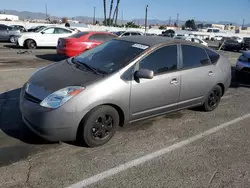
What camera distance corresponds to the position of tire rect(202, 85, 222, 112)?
5.62 m

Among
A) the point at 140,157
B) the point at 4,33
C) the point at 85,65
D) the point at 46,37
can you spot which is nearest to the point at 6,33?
the point at 4,33

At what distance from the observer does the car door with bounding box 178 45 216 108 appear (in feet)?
16.0

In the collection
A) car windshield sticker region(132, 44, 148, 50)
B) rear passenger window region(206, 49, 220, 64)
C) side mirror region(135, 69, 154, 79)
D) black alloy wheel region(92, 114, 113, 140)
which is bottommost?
black alloy wheel region(92, 114, 113, 140)

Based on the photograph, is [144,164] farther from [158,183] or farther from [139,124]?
[139,124]

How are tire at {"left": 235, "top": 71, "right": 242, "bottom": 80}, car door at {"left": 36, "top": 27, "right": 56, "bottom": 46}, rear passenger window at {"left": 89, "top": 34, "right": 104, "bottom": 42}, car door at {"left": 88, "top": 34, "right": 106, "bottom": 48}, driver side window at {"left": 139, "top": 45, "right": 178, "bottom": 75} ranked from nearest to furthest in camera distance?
driver side window at {"left": 139, "top": 45, "right": 178, "bottom": 75}
tire at {"left": 235, "top": 71, "right": 242, "bottom": 80}
car door at {"left": 88, "top": 34, "right": 106, "bottom": 48}
rear passenger window at {"left": 89, "top": 34, "right": 104, "bottom": 42}
car door at {"left": 36, "top": 27, "right": 56, "bottom": 46}

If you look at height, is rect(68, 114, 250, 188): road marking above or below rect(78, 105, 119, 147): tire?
below

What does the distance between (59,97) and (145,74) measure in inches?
50.8

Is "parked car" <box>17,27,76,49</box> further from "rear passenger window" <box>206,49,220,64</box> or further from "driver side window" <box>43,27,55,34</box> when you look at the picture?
"rear passenger window" <box>206,49,220,64</box>

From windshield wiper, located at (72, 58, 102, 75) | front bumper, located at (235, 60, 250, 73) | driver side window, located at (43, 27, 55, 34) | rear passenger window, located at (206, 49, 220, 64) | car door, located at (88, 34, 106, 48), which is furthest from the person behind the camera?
driver side window, located at (43, 27, 55, 34)

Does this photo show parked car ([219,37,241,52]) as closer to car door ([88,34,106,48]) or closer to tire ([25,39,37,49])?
car door ([88,34,106,48])

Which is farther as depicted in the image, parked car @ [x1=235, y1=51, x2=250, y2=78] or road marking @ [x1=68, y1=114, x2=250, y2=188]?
parked car @ [x1=235, y1=51, x2=250, y2=78]

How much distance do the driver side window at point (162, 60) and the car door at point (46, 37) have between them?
1362cm

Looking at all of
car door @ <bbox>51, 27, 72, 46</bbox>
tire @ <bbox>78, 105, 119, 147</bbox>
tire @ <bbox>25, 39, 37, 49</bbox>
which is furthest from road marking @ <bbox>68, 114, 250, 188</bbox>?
car door @ <bbox>51, 27, 72, 46</bbox>

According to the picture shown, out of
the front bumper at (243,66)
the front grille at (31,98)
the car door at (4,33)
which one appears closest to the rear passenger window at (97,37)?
the front bumper at (243,66)
